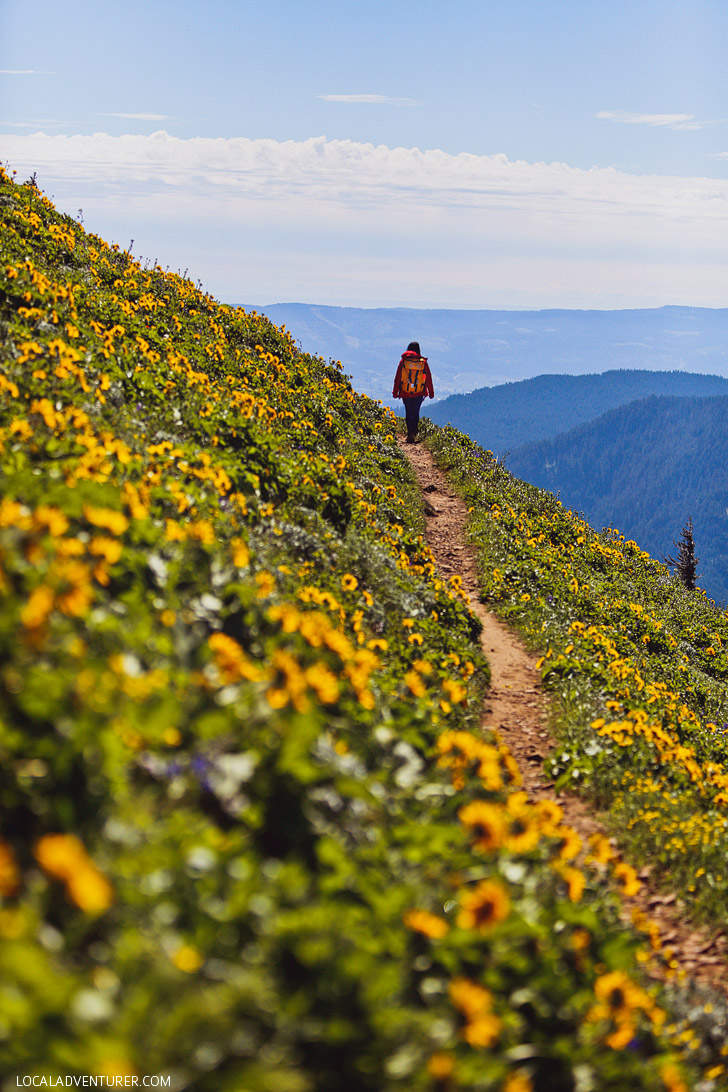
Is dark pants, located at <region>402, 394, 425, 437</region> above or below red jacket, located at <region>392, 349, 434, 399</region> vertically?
below

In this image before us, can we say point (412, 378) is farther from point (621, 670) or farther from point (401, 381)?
point (621, 670)

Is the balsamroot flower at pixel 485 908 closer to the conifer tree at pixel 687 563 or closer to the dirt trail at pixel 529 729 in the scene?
the dirt trail at pixel 529 729

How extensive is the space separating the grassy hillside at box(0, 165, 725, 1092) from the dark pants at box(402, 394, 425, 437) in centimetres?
1601

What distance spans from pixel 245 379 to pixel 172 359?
9.34 ft

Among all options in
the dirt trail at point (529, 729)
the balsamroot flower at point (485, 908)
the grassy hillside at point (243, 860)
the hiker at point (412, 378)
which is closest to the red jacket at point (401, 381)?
the hiker at point (412, 378)

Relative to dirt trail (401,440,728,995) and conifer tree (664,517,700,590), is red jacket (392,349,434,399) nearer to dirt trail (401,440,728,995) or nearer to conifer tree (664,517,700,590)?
dirt trail (401,440,728,995)

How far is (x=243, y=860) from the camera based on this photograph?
8.57ft

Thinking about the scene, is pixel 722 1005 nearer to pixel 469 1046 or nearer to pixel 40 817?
pixel 469 1046

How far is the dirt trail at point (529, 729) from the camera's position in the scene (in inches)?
227

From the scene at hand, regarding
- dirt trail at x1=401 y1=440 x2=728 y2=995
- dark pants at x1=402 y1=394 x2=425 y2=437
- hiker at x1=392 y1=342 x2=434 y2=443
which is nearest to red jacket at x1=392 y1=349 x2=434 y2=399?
hiker at x1=392 y1=342 x2=434 y2=443

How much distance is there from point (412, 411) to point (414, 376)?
6.17ft

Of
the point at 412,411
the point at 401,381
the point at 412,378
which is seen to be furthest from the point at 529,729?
the point at 412,411

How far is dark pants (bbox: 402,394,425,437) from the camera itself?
2114cm

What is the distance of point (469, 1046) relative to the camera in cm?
273
